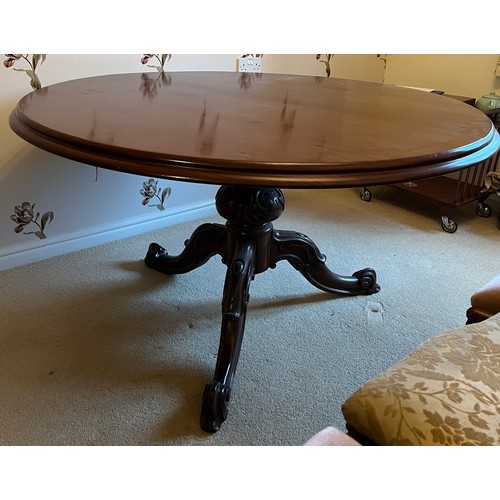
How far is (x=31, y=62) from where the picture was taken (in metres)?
1.44

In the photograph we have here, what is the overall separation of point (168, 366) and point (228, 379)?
194mm

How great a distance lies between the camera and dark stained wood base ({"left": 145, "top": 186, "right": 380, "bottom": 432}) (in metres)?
1.12

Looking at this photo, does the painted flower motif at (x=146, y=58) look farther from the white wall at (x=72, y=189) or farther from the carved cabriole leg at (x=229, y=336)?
the carved cabriole leg at (x=229, y=336)

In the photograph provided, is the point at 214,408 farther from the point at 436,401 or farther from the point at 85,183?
the point at 85,183

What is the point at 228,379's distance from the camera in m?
1.12

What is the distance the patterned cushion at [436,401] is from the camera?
583 millimetres

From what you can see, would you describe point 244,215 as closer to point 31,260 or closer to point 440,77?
point 31,260

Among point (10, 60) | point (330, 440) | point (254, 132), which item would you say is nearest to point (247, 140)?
point (254, 132)

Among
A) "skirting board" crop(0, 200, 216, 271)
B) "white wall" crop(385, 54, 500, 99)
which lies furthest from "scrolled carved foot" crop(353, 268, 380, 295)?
"white wall" crop(385, 54, 500, 99)

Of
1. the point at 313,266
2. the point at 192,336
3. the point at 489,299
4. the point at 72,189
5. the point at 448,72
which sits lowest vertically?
the point at 192,336

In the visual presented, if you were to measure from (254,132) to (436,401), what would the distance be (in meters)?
0.50

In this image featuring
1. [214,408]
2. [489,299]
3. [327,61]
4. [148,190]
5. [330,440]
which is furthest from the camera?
[327,61]

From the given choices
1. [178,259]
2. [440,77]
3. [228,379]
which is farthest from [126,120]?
[440,77]

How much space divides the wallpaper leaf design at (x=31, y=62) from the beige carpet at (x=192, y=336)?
580 millimetres
